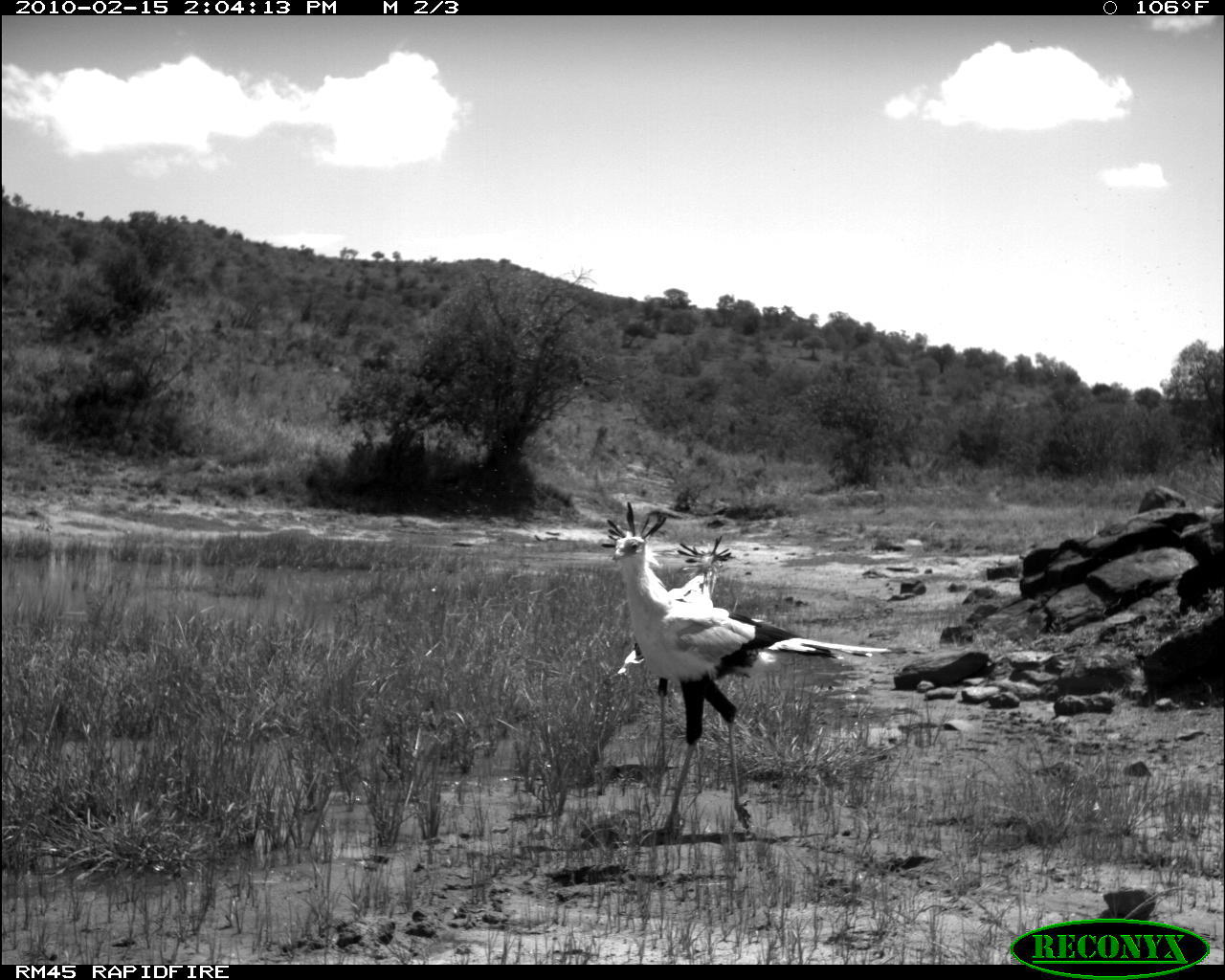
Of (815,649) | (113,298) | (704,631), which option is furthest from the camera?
(113,298)

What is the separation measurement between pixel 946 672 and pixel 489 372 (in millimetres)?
8097

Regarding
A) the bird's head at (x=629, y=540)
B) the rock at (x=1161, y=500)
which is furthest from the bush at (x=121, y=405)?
the bird's head at (x=629, y=540)

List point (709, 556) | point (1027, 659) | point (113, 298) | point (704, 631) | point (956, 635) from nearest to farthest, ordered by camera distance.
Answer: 1. point (709, 556)
2. point (704, 631)
3. point (1027, 659)
4. point (956, 635)
5. point (113, 298)

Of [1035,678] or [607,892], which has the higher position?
[1035,678]

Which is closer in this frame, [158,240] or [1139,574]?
[1139,574]

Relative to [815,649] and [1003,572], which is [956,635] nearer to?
[1003,572]

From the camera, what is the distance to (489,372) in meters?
16.7

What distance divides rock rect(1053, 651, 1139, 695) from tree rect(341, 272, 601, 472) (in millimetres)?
5206

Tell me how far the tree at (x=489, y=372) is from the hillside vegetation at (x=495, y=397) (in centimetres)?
8

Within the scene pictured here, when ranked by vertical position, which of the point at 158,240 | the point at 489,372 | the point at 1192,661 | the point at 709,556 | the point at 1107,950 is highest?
the point at 158,240

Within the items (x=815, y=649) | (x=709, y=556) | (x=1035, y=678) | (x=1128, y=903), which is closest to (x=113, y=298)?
(x=1035, y=678)

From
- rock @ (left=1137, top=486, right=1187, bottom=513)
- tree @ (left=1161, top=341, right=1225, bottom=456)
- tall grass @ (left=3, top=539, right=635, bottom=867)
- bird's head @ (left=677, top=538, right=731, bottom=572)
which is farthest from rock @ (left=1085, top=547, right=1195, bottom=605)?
tree @ (left=1161, top=341, right=1225, bottom=456)

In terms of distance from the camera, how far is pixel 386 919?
5270 mm
